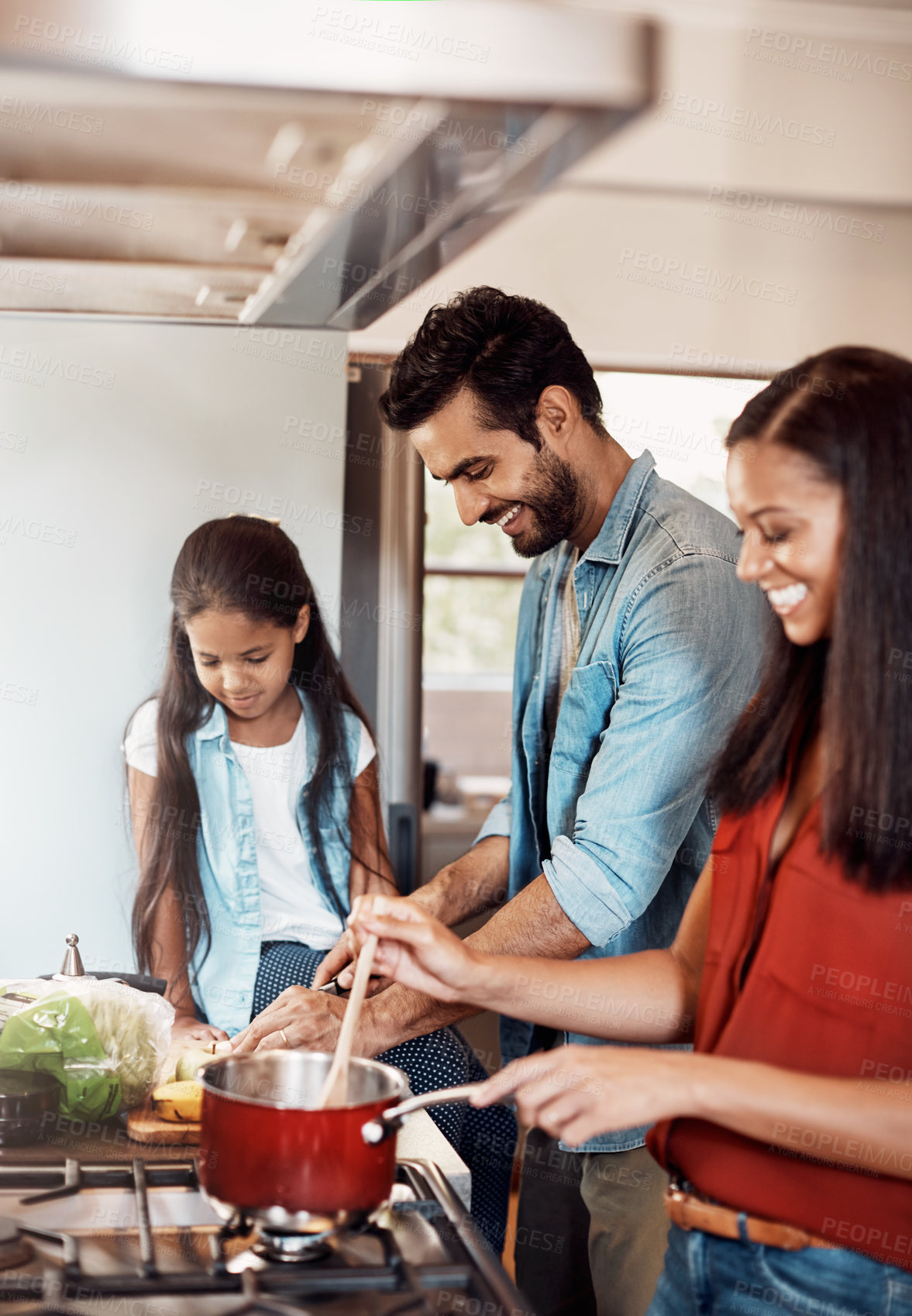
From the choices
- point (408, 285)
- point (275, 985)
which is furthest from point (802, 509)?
point (275, 985)

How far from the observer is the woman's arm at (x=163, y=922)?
1715mm

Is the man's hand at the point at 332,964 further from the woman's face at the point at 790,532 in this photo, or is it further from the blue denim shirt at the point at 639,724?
the woman's face at the point at 790,532

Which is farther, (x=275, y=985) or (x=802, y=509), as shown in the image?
(x=275, y=985)

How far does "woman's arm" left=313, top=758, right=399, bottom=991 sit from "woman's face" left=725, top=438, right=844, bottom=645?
38.8 inches

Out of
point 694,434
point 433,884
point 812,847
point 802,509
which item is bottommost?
point 433,884

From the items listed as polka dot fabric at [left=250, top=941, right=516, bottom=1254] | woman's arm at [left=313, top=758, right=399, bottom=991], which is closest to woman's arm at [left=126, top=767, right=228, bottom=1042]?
polka dot fabric at [left=250, top=941, right=516, bottom=1254]

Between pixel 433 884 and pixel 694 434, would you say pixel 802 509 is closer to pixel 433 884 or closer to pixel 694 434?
pixel 433 884

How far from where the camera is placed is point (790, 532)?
891mm

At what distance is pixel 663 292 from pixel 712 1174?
2939mm

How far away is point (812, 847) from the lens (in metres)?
0.89

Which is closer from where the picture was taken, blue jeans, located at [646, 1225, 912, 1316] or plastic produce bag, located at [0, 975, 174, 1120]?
blue jeans, located at [646, 1225, 912, 1316]

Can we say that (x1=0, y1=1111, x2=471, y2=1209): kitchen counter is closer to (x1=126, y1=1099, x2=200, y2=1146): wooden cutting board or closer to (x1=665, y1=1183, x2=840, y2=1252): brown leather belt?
(x1=126, y1=1099, x2=200, y2=1146): wooden cutting board

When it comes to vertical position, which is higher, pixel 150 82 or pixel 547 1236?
pixel 150 82

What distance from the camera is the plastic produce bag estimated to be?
1074 millimetres
